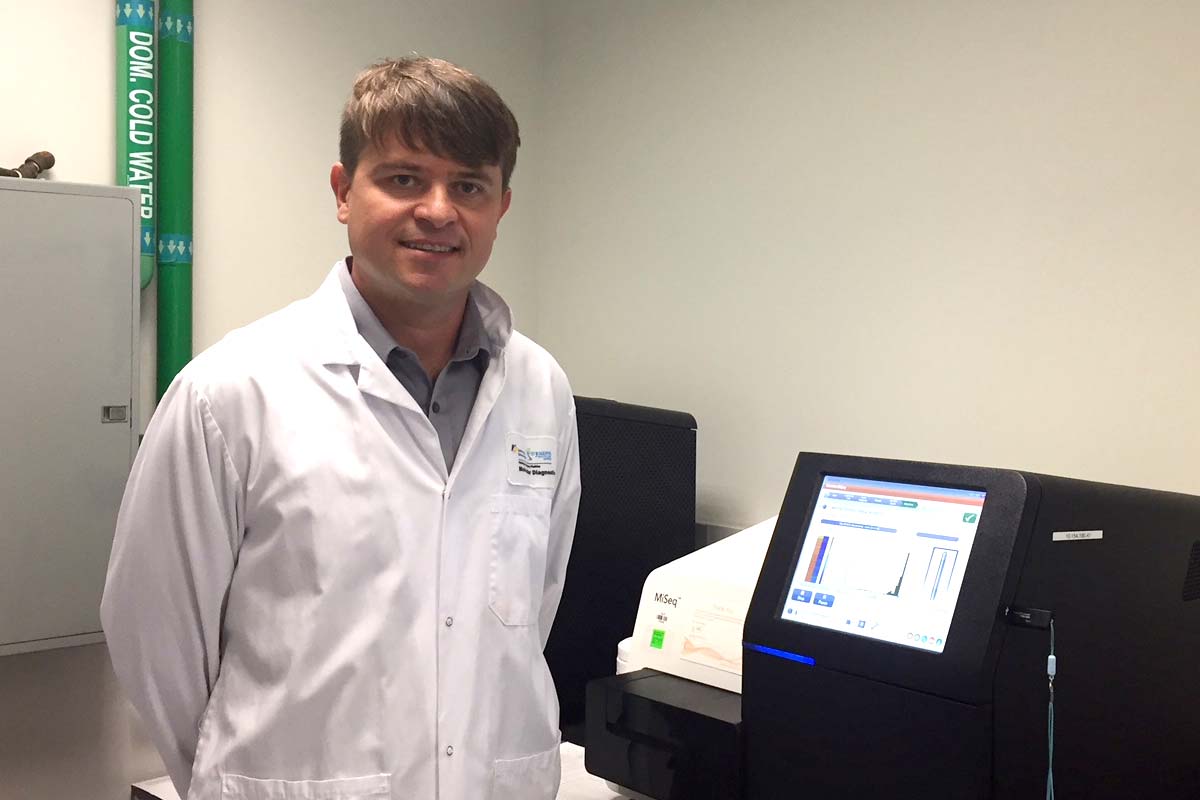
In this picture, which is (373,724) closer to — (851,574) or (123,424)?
(851,574)

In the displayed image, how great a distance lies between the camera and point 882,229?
2389 mm

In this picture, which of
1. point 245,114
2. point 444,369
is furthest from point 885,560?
point 245,114

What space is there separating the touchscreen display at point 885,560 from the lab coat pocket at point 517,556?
319 mm

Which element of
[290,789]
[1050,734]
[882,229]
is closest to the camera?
[290,789]

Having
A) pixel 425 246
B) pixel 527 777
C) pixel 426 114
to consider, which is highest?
pixel 426 114

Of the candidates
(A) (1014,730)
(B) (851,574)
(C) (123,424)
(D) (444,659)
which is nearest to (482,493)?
(D) (444,659)

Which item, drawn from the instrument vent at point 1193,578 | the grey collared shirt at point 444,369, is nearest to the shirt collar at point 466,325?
the grey collared shirt at point 444,369

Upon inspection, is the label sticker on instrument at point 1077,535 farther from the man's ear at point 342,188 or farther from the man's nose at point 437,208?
the man's ear at point 342,188

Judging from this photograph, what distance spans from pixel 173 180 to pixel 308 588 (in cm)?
165

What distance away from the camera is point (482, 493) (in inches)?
49.6

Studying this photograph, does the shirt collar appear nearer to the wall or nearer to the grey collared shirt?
the grey collared shirt

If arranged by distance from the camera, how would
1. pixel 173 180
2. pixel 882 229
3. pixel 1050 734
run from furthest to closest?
pixel 173 180 → pixel 882 229 → pixel 1050 734

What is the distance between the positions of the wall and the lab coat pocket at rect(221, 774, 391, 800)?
1.21m

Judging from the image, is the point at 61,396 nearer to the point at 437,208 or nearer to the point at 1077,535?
the point at 437,208
